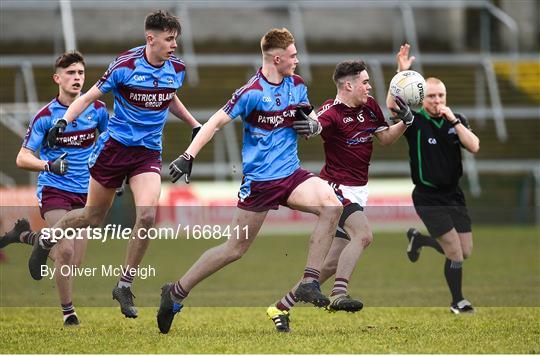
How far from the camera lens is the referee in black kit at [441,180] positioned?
10.8 meters

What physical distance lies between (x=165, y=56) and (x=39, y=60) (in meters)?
17.5

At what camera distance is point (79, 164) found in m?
10.3

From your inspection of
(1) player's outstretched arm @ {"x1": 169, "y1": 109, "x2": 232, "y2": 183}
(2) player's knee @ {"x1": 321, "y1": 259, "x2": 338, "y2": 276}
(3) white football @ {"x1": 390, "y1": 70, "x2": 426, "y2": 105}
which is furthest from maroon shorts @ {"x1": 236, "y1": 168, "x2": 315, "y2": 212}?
(3) white football @ {"x1": 390, "y1": 70, "x2": 426, "y2": 105}

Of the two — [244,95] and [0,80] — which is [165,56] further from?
[0,80]

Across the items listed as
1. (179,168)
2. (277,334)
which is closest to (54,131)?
(179,168)

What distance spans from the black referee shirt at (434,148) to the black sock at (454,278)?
78cm

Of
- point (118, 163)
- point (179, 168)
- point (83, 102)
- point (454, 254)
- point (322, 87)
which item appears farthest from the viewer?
point (322, 87)

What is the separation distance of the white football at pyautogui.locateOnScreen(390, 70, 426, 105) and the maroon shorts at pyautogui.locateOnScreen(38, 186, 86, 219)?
308 cm

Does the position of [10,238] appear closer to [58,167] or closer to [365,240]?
[58,167]

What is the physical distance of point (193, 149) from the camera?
8734 mm

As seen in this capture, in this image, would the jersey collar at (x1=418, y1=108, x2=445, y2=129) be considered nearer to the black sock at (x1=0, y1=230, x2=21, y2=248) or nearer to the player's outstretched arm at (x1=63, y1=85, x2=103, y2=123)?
the player's outstretched arm at (x1=63, y1=85, x2=103, y2=123)

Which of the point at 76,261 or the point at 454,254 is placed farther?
the point at 454,254

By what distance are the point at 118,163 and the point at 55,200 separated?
111 cm

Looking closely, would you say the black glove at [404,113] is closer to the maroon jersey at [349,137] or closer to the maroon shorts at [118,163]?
the maroon jersey at [349,137]
